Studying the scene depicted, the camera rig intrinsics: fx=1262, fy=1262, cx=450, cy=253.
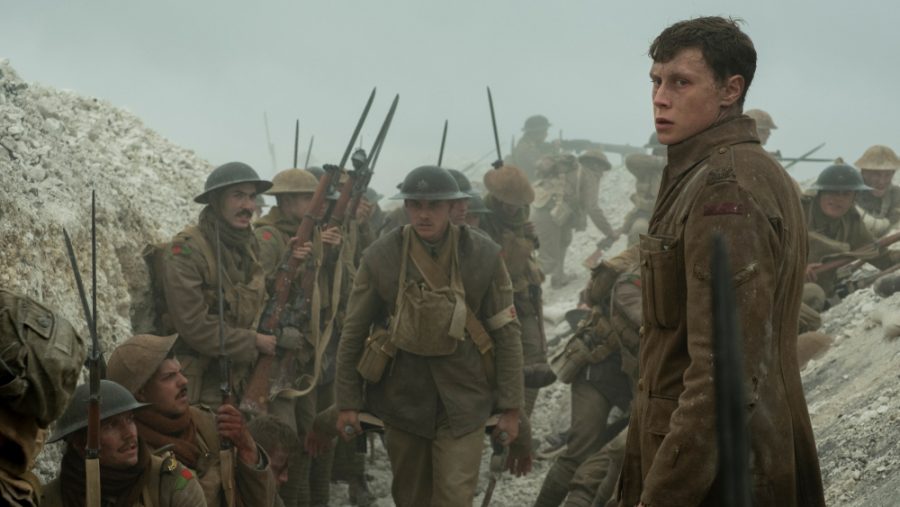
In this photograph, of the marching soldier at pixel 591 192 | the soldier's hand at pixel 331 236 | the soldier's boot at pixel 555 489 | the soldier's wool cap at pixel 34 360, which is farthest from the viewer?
the marching soldier at pixel 591 192

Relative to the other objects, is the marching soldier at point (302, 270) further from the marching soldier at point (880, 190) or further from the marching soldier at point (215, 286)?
the marching soldier at point (880, 190)

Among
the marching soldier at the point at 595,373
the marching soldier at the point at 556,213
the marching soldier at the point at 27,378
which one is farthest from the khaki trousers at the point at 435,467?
the marching soldier at the point at 556,213

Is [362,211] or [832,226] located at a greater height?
[362,211]

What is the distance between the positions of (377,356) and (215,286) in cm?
156

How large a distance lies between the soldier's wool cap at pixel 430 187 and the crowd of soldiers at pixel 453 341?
0.06ft

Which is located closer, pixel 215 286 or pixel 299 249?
pixel 215 286

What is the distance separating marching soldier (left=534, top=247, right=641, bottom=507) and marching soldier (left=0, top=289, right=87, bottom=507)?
18.6 feet

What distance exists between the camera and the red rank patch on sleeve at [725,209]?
10.3 ft

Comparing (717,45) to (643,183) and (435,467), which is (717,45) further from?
(643,183)

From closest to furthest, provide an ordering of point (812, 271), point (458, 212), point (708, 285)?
point (708, 285) < point (458, 212) < point (812, 271)

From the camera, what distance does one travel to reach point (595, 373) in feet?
28.1

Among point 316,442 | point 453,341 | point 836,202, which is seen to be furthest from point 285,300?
point 836,202

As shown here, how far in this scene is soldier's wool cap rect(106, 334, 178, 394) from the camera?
5.88 meters

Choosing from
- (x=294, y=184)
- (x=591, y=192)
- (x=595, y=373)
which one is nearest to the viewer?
(x=595, y=373)
